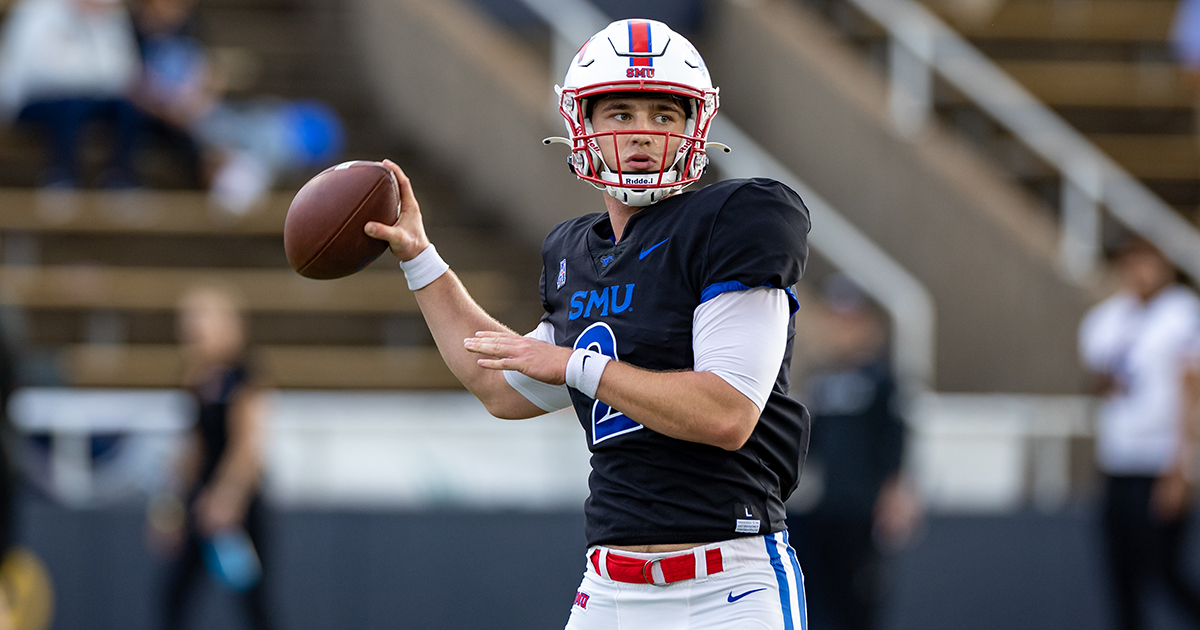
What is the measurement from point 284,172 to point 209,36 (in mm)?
1702

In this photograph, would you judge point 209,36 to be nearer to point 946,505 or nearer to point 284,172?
point 284,172

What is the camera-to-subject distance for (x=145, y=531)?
843cm

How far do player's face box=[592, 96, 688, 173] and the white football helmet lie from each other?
0.01 meters

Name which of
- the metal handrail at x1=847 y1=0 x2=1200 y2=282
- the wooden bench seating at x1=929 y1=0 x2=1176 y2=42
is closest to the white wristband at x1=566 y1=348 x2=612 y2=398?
the metal handrail at x1=847 y1=0 x2=1200 y2=282

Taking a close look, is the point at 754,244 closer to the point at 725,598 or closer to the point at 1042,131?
the point at 725,598

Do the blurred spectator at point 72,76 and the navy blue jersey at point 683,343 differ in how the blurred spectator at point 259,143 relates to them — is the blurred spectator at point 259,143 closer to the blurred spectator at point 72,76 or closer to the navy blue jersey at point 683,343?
the blurred spectator at point 72,76

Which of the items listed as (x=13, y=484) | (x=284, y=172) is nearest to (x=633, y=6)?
(x=284, y=172)

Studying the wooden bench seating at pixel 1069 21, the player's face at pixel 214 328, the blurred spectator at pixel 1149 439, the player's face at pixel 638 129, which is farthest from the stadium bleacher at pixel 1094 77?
the player's face at pixel 638 129

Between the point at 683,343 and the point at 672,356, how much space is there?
0.12ft

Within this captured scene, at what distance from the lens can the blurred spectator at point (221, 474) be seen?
7602 mm

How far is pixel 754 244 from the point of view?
3035 mm

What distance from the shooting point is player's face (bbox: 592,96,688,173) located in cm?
321

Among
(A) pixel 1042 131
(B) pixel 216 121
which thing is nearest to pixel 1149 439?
(A) pixel 1042 131

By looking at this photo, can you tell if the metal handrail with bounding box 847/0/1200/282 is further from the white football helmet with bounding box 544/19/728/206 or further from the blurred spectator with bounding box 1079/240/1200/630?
the white football helmet with bounding box 544/19/728/206
